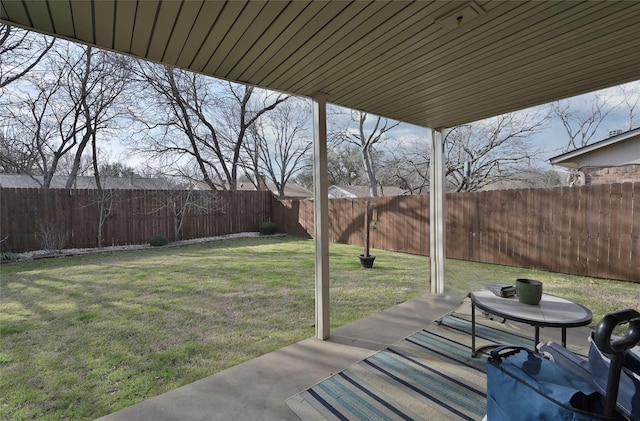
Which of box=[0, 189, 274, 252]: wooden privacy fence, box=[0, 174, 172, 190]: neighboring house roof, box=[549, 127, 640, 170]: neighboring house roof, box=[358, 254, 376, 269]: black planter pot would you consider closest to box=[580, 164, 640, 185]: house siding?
box=[549, 127, 640, 170]: neighboring house roof

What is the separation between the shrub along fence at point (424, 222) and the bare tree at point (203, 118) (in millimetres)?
3687

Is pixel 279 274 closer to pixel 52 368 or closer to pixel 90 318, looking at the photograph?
pixel 90 318

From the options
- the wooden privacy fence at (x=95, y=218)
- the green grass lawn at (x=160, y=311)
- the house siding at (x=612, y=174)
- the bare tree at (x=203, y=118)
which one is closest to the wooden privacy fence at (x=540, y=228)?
the green grass lawn at (x=160, y=311)

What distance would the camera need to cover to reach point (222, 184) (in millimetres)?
13328

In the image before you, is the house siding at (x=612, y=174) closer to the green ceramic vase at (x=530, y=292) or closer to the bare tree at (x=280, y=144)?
the green ceramic vase at (x=530, y=292)

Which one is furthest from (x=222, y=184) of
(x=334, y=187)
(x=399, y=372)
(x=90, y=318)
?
(x=399, y=372)

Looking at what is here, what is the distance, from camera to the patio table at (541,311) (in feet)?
5.34

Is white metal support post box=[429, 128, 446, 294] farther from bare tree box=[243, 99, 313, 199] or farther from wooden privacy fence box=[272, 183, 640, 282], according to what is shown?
bare tree box=[243, 99, 313, 199]

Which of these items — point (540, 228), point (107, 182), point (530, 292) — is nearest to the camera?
point (530, 292)

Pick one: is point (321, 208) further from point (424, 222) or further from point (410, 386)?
point (424, 222)

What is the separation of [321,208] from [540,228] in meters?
4.42

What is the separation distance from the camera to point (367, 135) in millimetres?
12328

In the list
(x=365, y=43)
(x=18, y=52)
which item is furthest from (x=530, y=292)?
(x=18, y=52)

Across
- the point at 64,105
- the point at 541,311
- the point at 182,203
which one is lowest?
the point at 541,311
